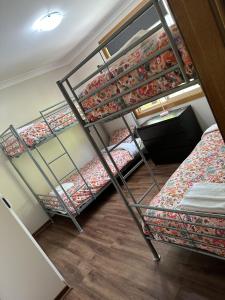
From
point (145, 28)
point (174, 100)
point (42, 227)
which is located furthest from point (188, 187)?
point (42, 227)

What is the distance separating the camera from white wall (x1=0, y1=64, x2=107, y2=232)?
12.5 feet

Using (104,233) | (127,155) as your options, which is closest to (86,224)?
(104,233)

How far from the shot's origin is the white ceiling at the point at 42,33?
2.23 metres

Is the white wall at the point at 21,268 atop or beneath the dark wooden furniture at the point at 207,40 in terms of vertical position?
beneath

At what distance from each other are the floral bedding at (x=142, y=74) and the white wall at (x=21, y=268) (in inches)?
55.5

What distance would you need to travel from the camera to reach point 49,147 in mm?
4305

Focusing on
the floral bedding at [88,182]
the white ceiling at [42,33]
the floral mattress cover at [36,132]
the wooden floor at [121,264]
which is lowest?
the wooden floor at [121,264]

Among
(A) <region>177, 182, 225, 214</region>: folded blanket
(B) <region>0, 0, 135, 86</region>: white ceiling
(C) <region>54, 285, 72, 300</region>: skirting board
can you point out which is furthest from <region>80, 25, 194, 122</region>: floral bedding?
(C) <region>54, 285, 72, 300</region>: skirting board

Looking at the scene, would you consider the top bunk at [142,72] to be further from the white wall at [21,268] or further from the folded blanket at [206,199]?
the white wall at [21,268]

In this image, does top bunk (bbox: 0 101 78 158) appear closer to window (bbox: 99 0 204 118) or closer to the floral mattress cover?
the floral mattress cover

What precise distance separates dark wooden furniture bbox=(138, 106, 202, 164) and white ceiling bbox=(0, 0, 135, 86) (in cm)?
171

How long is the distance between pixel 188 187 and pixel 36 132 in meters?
2.26

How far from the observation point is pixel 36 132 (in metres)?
3.38

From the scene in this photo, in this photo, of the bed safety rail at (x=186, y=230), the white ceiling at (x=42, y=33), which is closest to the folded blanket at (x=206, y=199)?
the bed safety rail at (x=186, y=230)
